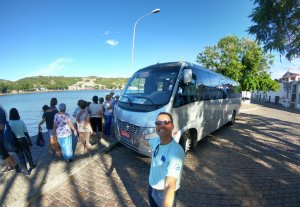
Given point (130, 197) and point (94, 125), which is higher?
point (94, 125)

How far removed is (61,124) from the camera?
516 centimetres

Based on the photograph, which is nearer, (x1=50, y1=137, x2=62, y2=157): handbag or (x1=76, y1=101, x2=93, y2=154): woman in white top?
(x1=50, y1=137, x2=62, y2=157): handbag

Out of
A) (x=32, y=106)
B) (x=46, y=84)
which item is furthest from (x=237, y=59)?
(x=46, y=84)

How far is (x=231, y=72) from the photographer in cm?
2758

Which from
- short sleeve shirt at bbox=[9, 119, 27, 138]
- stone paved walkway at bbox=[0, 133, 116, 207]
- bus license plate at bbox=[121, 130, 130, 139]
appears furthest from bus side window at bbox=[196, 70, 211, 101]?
short sleeve shirt at bbox=[9, 119, 27, 138]

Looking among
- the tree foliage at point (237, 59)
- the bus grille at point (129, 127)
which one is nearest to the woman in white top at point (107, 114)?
the bus grille at point (129, 127)

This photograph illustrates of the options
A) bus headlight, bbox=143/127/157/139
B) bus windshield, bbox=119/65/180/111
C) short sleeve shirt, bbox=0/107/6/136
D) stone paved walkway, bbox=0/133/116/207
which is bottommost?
stone paved walkway, bbox=0/133/116/207

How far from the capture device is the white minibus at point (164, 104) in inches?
186

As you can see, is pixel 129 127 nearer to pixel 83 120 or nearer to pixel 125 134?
pixel 125 134

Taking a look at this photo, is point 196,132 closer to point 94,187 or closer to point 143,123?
point 143,123

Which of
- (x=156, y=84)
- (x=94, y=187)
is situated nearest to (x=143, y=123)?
(x=156, y=84)

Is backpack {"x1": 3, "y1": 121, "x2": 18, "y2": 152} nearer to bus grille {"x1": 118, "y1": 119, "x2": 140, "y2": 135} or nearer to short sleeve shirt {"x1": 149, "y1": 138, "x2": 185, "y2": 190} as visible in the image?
bus grille {"x1": 118, "y1": 119, "x2": 140, "y2": 135}

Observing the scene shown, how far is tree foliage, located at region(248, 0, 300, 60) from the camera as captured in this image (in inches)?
258

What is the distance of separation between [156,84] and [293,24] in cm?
606
